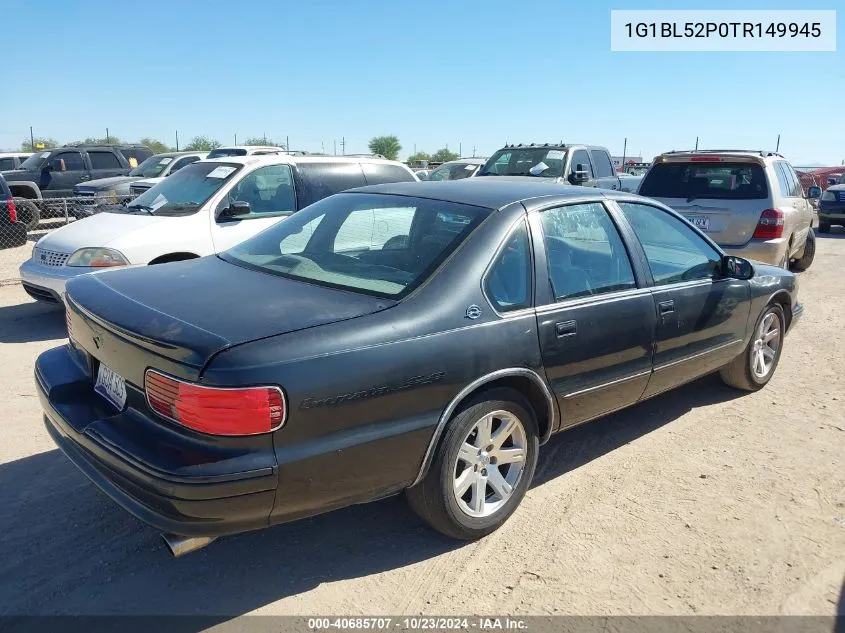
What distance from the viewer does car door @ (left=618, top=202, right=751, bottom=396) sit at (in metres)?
4.13

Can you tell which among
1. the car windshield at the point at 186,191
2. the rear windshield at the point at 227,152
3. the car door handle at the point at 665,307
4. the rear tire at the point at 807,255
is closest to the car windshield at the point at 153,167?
the rear windshield at the point at 227,152

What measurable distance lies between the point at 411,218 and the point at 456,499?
150cm

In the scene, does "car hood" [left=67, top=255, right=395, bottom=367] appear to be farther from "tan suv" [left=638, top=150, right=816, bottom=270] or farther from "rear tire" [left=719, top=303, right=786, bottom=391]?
"tan suv" [left=638, top=150, right=816, bottom=270]

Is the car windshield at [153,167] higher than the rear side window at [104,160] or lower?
lower

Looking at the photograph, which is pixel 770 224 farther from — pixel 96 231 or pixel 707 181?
pixel 96 231

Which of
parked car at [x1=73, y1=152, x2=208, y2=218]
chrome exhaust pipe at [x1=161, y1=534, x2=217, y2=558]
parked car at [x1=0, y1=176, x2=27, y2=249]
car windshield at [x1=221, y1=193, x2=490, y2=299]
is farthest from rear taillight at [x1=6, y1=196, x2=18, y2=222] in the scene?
chrome exhaust pipe at [x1=161, y1=534, x2=217, y2=558]

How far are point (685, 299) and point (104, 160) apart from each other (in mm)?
17360

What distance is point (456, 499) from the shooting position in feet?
10.3

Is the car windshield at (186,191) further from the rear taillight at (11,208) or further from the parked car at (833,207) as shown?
the parked car at (833,207)

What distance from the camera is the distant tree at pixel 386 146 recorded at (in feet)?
166

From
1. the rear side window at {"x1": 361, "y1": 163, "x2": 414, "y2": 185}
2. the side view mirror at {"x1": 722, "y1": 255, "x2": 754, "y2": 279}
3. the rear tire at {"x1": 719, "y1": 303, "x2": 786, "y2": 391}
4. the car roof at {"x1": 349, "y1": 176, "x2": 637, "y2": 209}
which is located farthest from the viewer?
the rear side window at {"x1": 361, "y1": 163, "x2": 414, "y2": 185}

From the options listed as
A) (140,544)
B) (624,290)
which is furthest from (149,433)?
(624,290)

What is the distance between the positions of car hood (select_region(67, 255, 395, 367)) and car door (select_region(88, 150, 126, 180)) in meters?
15.8

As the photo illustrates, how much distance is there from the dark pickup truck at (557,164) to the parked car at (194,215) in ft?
16.2
